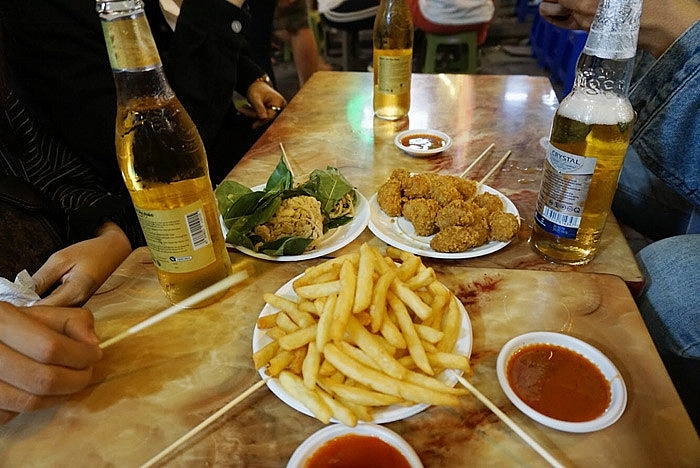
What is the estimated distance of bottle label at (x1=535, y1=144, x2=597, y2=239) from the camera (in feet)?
3.50

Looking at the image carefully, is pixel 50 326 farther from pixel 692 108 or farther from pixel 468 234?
pixel 692 108

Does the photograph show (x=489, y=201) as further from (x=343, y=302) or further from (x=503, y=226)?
(x=343, y=302)

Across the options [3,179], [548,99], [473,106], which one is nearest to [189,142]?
[3,179]

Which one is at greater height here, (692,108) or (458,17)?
(692,108)

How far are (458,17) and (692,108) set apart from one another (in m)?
3.57

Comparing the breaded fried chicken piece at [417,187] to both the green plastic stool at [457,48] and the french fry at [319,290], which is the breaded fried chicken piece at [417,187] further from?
the green plastic stool at [457,48]

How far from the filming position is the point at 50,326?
0.87 metres

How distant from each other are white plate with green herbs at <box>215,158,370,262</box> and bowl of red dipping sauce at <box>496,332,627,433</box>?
54 centimetres

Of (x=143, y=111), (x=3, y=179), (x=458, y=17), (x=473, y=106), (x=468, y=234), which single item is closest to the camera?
(x=143, y=111)

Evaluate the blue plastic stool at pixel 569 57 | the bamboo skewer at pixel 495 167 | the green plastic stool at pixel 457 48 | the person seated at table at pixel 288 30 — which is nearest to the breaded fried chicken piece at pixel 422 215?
the bamboo skewer at pixel 495 167

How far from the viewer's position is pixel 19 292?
1135mm

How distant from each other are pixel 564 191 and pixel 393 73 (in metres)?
1.03

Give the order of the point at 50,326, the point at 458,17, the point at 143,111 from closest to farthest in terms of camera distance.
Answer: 1. the point at 50,326
2. the point at 143,111
3. the point at 458,17

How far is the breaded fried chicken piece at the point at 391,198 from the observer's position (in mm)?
1410
